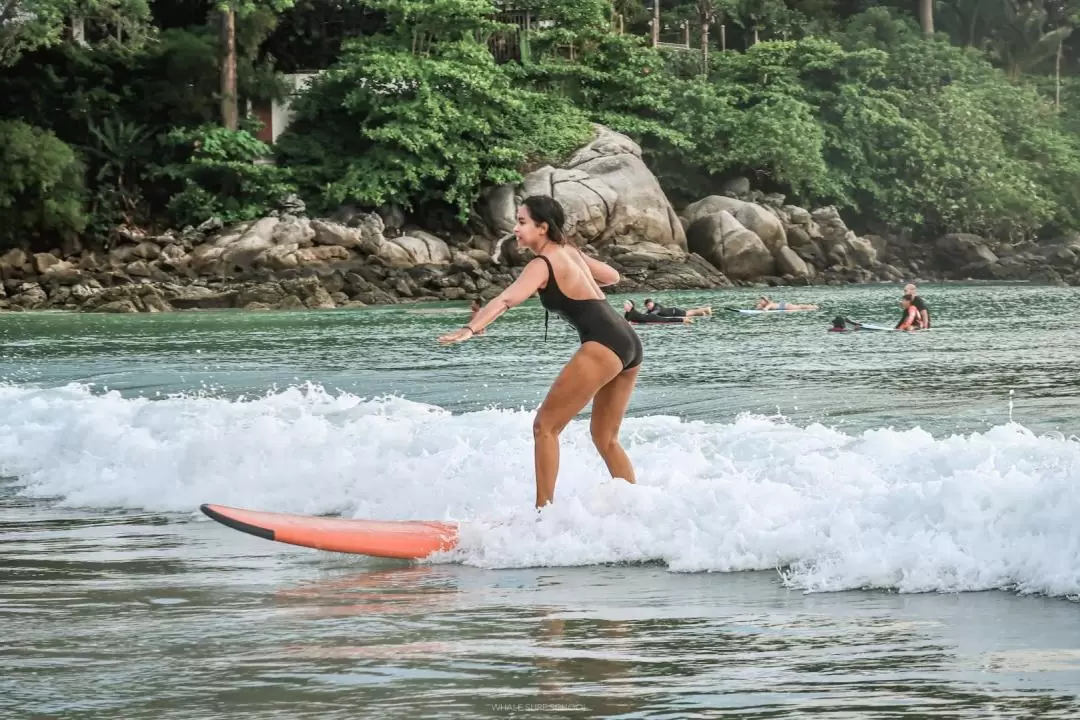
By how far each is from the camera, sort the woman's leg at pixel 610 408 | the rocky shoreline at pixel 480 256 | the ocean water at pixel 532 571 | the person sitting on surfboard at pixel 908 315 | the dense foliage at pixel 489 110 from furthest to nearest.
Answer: the dense foliage at pixel 489 110 → the rocky shoreline at pixel 480 256 → the person sitting on surfboard at pixel 908 315 → the woman's leg at pixel 610 408 → the ocean water at pixel 532 571

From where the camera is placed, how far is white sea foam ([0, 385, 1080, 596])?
21.5ft

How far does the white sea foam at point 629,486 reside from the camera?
6.55m

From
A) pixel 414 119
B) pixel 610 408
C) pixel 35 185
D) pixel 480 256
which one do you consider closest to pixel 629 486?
pixel 610 408

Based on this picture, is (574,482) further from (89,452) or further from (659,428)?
(89,452)

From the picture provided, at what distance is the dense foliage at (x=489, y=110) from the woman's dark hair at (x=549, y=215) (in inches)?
1461

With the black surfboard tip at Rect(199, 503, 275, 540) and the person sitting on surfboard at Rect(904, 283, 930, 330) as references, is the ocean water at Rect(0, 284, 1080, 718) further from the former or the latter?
the person sitting on surfboard at Rect(904, 283, 930, 330)

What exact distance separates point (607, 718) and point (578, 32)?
167 feet

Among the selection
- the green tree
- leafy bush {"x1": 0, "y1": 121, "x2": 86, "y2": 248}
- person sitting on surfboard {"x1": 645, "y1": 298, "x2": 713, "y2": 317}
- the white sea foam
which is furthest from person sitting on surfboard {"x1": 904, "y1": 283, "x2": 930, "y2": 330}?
leafy bush {"x1": 0, "y1": 121, "x2": 86, "y2": 248}

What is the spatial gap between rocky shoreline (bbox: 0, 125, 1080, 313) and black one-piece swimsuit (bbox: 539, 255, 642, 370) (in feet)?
109

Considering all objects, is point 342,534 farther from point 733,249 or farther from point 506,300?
point 733,249

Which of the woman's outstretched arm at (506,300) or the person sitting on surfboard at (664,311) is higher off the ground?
the woman's outstretched arm at (506,300)

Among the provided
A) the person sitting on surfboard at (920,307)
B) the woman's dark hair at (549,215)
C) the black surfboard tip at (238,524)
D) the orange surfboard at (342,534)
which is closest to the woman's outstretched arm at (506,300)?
the woman's dark hair at (549,215)

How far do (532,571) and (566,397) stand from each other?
0.89 metres

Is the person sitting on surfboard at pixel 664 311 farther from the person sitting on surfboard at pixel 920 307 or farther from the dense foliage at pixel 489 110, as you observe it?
the dense foliage at pixel 489 110
